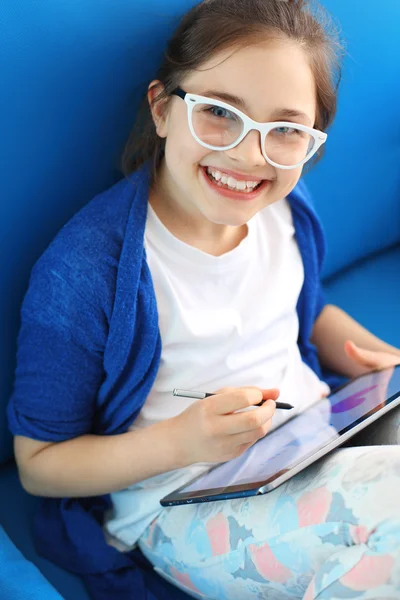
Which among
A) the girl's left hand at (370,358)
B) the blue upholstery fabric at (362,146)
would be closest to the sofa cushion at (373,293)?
the blue upholstery fabric at (362,146)

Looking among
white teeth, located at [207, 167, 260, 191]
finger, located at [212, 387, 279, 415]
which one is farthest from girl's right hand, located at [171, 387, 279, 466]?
white teeth, located at [207, 167, 260, 191]

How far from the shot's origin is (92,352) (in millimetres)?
833

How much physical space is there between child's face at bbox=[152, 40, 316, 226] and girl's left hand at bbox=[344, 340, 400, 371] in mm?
244

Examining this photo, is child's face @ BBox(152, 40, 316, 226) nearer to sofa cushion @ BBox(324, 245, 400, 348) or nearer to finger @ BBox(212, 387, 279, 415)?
finger @ BBox(212, 387, 279, 415)

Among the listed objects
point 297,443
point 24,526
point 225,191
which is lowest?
point 24,526

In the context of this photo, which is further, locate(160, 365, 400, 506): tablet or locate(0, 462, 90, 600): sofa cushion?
locate(0, 462, 90, 600): sofa cushion

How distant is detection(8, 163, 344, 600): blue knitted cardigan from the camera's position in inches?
32.1

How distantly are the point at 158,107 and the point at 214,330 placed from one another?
0.27m

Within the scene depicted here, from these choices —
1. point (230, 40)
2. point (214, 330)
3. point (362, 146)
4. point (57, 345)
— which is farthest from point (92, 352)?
point (362, 146)

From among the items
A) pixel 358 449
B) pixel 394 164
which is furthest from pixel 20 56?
pixel 394 164

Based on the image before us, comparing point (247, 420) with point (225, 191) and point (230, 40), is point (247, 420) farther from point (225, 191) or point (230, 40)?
point (230, 40)

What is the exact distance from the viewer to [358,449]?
31.2 inches

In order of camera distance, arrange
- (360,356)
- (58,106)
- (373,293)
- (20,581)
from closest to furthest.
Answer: (20,581) → (58,106) → (360,356) → (373,293)

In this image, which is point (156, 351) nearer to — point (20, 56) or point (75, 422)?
point (75, 422)
